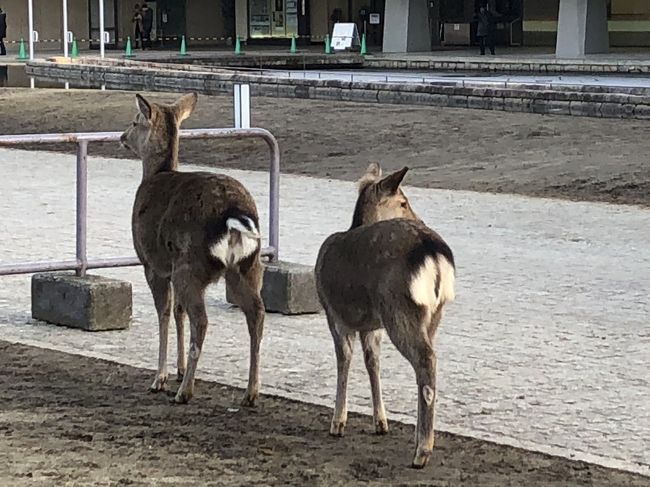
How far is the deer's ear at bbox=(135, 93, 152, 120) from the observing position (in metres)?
8.46

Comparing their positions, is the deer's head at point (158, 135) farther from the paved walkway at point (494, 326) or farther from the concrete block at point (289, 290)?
the concrete block at point (289, 290)

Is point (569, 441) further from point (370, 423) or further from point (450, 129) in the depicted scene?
point (450, 129)

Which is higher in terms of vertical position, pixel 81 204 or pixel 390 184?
pixel 390 184

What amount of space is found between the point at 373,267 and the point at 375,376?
80cm

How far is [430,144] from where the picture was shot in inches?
929

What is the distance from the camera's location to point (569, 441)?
7.18 m

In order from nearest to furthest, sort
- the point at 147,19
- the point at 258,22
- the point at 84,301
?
the point at 84,301
the point at 147,19
the point at 258,22

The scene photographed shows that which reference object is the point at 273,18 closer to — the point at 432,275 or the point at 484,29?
the point at 484,29

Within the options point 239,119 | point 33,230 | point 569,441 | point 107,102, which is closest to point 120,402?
point 569,441

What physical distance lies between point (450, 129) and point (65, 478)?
19027 mm

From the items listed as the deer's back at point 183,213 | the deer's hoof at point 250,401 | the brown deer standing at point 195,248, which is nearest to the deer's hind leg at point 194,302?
the brown deer standing at point 195,248

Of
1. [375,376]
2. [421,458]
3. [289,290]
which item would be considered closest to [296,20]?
[289,290]

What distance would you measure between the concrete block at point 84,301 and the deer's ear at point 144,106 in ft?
6.09

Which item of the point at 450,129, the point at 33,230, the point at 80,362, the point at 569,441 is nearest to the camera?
the point at 569,441
